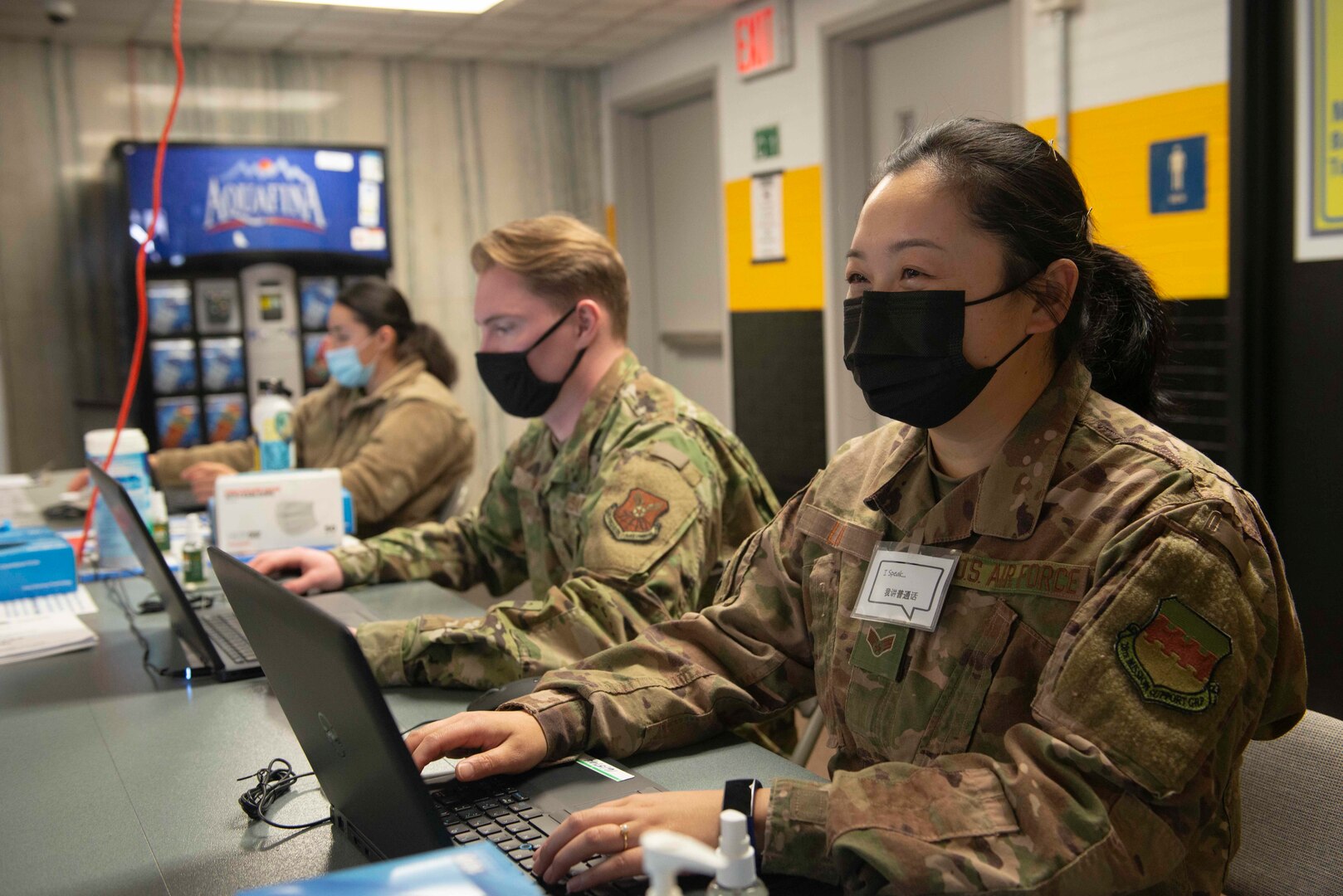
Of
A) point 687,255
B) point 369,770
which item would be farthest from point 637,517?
→ point 687,255

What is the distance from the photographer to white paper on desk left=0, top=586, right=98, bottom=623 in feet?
7.00

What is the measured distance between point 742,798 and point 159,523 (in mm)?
2145

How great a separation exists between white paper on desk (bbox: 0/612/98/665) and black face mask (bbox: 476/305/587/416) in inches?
32.7

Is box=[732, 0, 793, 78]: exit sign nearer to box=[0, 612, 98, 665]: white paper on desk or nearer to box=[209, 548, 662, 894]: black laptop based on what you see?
box=[0, 612, 98, 665]: white paper on desk

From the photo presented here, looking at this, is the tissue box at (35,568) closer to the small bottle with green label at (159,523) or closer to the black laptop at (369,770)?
the small bottle with green label at (159,523)

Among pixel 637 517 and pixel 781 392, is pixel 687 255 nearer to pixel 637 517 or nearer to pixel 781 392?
pixel 781 392

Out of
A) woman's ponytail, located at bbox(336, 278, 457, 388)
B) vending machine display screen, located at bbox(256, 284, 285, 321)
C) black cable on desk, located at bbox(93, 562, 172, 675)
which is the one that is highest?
vending machine display screen, located at bbox(256, 284, 285, 321)

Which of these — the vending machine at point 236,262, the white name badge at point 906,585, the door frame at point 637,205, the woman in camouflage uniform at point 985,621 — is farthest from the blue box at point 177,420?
the white name badge at point 906,585

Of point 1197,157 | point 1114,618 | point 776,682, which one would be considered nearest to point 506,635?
point 776,682

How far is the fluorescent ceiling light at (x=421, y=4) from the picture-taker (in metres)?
4.60

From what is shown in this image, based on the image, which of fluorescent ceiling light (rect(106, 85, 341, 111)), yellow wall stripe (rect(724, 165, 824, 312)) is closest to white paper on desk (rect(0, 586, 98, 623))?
yellow wall stripe (rect(724, 165, 824, 312))

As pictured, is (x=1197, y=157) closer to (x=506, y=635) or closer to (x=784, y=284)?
(x=784, y=284)

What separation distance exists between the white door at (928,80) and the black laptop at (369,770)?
9.29ft

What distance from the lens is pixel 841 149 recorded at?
4.79 m
